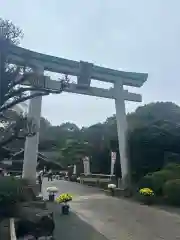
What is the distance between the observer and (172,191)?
16641mm

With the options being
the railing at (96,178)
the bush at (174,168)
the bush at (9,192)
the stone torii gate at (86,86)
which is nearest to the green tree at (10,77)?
the bush at (9,192)

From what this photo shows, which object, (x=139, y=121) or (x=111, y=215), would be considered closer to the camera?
(x=111, y=215)

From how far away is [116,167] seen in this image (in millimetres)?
26922

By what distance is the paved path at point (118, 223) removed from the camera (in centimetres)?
988

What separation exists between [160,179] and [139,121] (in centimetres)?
726

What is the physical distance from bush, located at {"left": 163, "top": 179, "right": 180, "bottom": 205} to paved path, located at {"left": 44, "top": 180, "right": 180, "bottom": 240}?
1.37m

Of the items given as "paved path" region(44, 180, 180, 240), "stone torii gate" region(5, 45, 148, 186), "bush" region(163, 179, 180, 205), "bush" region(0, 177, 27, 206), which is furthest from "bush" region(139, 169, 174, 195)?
"bush" region(0, 177, 27, 206)

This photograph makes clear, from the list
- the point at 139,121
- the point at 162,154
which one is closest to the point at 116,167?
the point at 139,121

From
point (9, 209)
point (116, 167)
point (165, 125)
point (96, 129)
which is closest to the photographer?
point (9, 209)

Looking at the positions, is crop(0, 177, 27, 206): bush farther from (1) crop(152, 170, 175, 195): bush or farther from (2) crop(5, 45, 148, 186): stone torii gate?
(1) crop(152, 170, 175, 195): bush

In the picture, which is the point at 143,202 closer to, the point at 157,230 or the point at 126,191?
the point at 126,191

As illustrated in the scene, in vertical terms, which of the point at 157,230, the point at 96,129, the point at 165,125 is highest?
the point at 96,129

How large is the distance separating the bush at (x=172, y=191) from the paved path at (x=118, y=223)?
1.37 m

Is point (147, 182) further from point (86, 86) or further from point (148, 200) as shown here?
point (86, 86)
